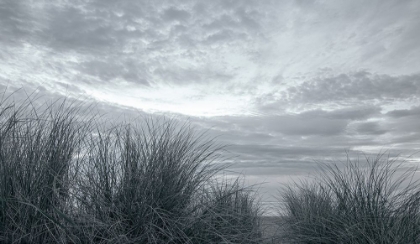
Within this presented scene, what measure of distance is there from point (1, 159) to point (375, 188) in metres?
3.81

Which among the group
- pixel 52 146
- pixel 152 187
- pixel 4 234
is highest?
pixel 52 146

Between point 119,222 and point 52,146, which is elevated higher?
point 52,146

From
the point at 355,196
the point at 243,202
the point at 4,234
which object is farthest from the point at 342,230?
the point at 4,234

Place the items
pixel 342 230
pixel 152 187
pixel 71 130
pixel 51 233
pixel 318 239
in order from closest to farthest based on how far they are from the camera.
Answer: pixel 51 233 → pixel 152 187 → pixel 71 130 → pixel 342 230 → pixel 318 239

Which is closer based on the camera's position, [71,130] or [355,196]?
[71,130]

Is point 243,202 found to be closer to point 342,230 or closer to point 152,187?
point 342,230

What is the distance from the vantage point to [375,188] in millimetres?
4285

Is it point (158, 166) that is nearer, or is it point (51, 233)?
point (51, 233)

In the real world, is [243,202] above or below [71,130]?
below

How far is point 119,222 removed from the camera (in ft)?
10.6

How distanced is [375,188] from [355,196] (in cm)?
24

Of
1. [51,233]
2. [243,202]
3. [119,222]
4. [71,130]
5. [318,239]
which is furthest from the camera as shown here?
[243,202]

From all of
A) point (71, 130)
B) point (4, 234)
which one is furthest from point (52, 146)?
point (4, 234)

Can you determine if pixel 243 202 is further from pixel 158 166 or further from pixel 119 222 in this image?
pixel 119 222
